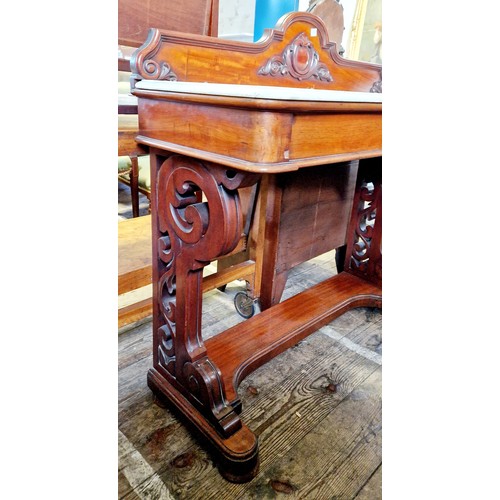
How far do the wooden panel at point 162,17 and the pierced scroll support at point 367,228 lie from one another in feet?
2.60

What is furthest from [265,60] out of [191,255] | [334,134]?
[191,255]

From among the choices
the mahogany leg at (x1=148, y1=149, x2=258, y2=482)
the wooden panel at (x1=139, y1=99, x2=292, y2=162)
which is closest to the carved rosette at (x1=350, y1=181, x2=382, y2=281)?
the mahogany leg at (x1=148, y1=149, x2=258, y2=482)

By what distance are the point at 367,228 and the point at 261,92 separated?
48.4 inches

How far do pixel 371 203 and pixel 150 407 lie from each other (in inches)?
45.7

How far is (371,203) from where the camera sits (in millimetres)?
1665

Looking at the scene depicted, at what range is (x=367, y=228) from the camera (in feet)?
5.59

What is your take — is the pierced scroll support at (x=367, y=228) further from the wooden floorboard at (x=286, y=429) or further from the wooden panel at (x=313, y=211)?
the wooden floorboard at (x=286, y=429)

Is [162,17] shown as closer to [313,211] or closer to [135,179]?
[313,211]

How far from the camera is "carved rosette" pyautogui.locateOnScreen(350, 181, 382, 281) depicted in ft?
5.35

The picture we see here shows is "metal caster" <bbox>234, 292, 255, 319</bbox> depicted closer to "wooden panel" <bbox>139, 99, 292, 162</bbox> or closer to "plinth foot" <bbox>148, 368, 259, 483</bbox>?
"plinth foot" <bbox>148, 368, 259, 483</bbox>

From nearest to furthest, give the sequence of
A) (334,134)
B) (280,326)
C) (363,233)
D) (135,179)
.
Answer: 1. (334,134)
2. (280,326)
3. (363,233)
4. (135,179)

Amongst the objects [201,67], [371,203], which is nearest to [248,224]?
[371,203]

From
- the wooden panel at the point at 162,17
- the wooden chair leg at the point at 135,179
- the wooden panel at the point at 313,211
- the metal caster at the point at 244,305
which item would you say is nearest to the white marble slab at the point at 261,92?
the wooden panel at the point at 162,17

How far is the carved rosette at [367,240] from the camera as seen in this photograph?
64.2 inches
